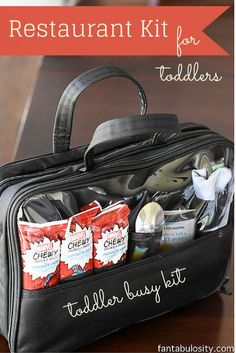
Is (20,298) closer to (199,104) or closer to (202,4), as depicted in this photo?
(199,104)

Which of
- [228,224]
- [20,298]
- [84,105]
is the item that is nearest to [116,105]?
[84,105]

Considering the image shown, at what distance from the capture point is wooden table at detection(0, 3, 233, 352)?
30.0 inches

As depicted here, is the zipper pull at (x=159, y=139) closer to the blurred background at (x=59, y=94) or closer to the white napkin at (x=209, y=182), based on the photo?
the white napkin at (x=209, y=182)

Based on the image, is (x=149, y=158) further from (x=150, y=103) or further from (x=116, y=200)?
(x=150, y=103)

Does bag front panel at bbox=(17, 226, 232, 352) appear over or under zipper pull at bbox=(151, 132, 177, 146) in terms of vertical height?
under

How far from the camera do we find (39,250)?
Result: 0.65 metres

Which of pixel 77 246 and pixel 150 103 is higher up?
pixel 150 103

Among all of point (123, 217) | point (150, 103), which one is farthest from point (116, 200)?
point (150, 103)

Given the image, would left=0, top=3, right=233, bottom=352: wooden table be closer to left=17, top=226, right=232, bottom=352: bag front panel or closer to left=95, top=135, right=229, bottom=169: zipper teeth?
left=17, top=226, right=232, bottom=352: bag front panel

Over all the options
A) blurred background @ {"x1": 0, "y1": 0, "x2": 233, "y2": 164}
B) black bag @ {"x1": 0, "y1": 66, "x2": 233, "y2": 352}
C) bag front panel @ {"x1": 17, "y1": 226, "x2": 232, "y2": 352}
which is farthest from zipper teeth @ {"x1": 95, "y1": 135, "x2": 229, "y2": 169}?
blurred background @ {"x1": 0, "y1": 0, "x2": 233, "y2": 164}

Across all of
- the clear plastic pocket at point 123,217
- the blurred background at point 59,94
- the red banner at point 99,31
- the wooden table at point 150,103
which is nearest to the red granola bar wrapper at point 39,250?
the clear plastic pocket at point 123,217

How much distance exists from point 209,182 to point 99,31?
35 centimetres

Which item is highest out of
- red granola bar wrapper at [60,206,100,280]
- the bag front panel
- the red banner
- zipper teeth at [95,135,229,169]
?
A: the red banner

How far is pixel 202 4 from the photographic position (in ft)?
3.97
